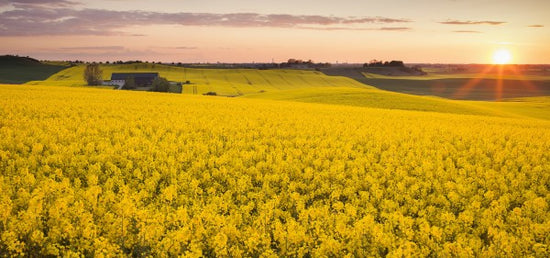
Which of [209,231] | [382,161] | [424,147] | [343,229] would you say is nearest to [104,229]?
[209,231]

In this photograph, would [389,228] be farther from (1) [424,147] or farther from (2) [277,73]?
(2) [277,73]

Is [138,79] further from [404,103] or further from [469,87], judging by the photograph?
[469,87]

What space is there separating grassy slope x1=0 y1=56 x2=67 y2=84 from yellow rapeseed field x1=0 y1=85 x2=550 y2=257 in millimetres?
114509

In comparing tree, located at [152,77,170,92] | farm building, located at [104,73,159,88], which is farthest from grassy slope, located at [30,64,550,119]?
tree, located at [152,77,170,92]

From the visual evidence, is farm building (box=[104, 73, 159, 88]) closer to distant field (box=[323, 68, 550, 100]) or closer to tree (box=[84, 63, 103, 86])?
tree (box=[84, 63, 103, 86])

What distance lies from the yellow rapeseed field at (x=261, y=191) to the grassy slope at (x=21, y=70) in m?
115

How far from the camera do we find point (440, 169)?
413 inches

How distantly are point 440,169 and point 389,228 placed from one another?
4637 millimetres

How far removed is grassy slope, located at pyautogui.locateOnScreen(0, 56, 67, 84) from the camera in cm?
11340

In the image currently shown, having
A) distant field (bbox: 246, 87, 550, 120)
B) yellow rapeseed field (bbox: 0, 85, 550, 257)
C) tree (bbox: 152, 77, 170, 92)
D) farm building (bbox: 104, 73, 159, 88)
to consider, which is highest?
farm building (bbox: 104, 73, 159, 88)

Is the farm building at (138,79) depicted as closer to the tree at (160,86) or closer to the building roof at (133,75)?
the building roof at (133,75)

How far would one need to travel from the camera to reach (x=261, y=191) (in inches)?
335

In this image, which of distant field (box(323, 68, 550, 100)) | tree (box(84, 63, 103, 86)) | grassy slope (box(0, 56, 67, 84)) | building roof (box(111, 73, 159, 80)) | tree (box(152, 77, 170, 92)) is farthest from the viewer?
grassy slope (box(0, 56, 67, 84))

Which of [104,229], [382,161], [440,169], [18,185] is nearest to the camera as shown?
[104,229]
